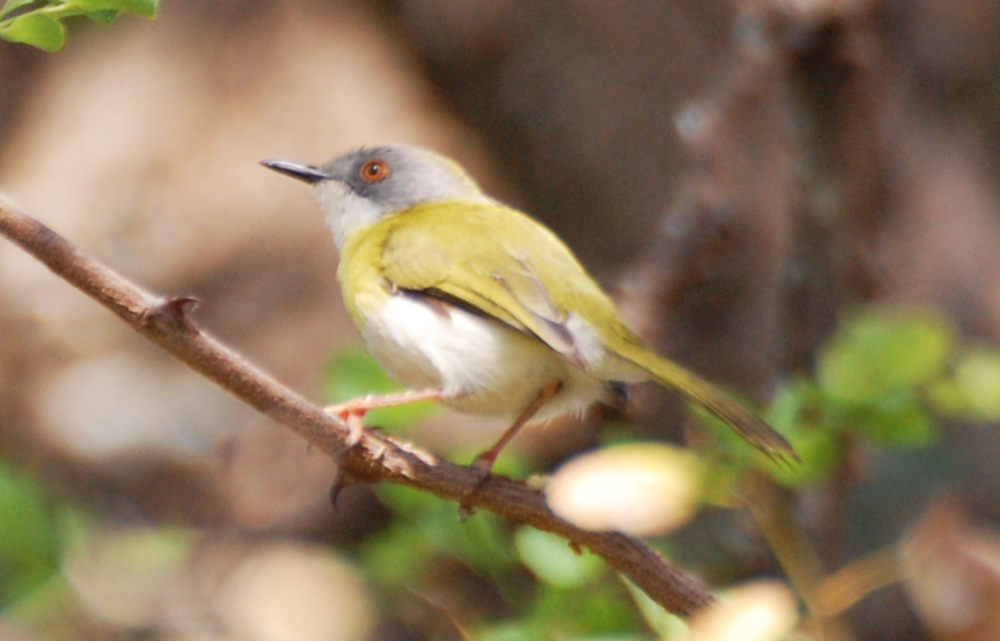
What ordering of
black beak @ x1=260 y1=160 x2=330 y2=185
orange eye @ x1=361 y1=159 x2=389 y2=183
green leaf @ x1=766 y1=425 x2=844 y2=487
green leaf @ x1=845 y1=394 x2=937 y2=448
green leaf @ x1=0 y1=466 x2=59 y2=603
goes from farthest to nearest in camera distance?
1. orange eye @ x1=361 y1=159 x2=389 y2=183
2. black beak @ x1=260 y1=160 x2=330 y2=185
3. green leaf @ x1=766 y1=425 x2=844 y2=487
4. green leaf @ x1=845 y1=394 x2=937 y2=448
5. green leaf @ x1=0 y1=466 x2=59 y2=603

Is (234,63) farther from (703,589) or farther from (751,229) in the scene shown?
(703,589)

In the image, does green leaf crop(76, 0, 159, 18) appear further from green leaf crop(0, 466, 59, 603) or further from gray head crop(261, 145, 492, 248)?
gray head crop(261, 145, 492, 248)

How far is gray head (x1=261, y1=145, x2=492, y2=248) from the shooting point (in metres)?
3.83

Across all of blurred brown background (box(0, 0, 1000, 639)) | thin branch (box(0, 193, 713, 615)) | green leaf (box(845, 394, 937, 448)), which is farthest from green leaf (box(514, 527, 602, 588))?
blurred brown background (box(0, 0, 1000, 639))

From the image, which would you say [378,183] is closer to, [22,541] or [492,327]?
[492,327]

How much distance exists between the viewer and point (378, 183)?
3920 mm

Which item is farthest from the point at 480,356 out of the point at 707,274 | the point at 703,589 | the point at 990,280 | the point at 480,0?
the point at 990,280

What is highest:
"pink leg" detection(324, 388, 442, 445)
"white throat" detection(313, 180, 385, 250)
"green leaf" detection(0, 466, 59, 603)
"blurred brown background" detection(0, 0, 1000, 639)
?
"blurred brown background" detection(0, 0, 1000, 639)

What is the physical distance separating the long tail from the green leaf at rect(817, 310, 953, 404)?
186 millimetres

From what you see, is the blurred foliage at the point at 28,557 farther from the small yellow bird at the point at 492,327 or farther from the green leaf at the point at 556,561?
the green leaf at the point at 556,561

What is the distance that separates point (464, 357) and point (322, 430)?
2.99 ft

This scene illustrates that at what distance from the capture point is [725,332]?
5.91m

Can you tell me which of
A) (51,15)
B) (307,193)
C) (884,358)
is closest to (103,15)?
(51,15)

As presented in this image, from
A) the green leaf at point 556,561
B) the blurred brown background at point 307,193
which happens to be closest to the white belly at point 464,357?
the green leaf at point 556,561
